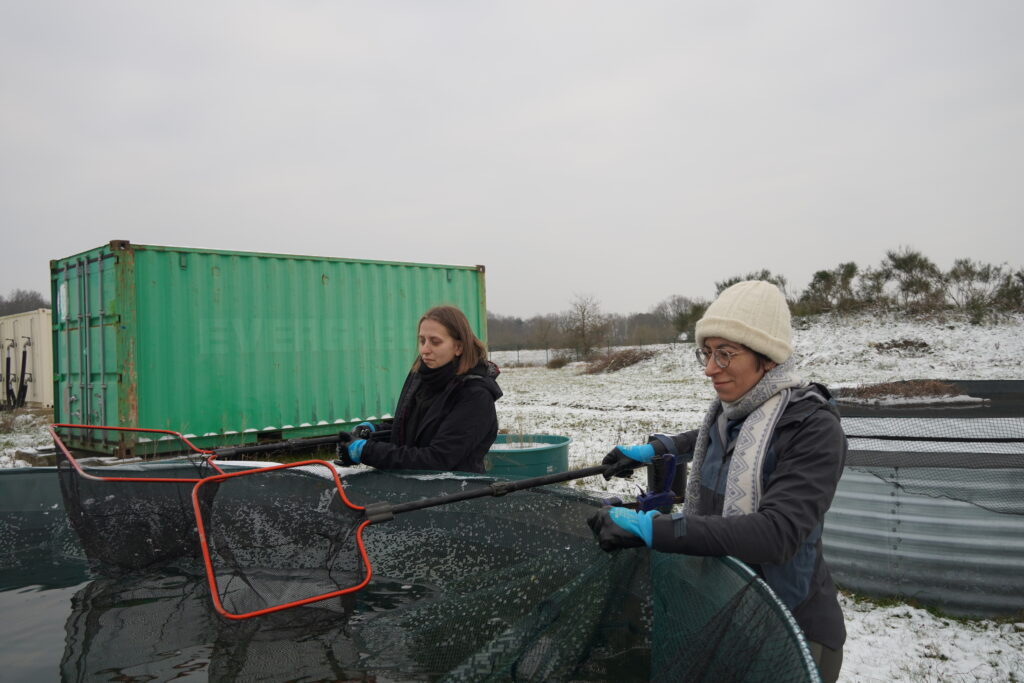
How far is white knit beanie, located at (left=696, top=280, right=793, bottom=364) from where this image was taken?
1.64m

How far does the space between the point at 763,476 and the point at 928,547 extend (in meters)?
2.68

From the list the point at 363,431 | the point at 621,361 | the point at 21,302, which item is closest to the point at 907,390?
the point at 363,431

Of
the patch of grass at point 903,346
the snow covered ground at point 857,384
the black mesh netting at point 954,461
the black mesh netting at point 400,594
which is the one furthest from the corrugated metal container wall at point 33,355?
A: the patch of grass at point 903,346

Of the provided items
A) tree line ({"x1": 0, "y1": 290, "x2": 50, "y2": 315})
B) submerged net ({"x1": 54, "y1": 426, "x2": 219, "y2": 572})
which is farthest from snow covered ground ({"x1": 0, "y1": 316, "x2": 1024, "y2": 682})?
tree line ({"x1": 0, "y1": 290, "x2": 50, "y2": 315})

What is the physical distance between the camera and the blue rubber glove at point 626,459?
7.59 ft

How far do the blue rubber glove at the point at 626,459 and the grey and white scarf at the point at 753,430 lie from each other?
2.07ft

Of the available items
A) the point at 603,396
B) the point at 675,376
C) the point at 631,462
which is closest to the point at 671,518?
the point at 631,462

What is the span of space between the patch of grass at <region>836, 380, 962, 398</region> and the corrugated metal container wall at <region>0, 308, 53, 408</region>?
1851 centimetres

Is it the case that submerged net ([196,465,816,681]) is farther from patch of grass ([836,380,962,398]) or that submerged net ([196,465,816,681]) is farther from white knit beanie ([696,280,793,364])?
patch of grass ([836,380,962,398])

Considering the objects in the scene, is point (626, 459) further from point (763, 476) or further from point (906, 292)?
point (906, 292)

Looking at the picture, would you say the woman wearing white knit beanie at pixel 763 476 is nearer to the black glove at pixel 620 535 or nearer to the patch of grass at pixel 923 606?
the black glove at pixel 620 535

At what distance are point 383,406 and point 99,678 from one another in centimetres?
727

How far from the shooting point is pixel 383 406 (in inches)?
371

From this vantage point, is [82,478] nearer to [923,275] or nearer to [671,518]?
[671,518]
